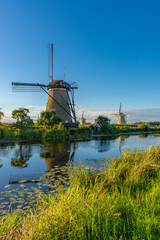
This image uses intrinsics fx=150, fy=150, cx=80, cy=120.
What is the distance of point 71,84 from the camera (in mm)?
27453

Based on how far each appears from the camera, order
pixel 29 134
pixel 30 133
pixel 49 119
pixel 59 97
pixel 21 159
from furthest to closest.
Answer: pixel 59 97 < pixel 49 119 < pixel 30 133 < pixel 29 134 < pixel 21 159

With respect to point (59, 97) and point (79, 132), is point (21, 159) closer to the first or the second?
point (79, 132)

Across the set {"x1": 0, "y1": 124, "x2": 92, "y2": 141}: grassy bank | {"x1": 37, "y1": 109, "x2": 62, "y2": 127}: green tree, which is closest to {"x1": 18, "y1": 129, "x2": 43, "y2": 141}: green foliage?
{"x1": 0, "y1": 124, "x2": 92, "y2": 141}: grassy bank

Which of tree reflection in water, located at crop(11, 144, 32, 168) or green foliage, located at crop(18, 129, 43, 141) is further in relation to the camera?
green foliage, located at crop(18, 129, 43, 141)

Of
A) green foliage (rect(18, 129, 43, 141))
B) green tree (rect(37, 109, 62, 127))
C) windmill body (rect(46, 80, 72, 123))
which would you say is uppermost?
windmill body (rect(46, 80, 72, 123))

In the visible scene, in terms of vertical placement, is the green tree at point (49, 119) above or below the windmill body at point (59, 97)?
below

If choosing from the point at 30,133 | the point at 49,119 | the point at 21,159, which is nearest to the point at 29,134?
the point at 30,133

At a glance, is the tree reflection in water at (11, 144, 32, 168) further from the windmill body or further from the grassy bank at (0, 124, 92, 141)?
the windmill body

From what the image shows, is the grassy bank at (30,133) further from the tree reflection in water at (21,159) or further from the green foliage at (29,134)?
the tree reflection in water at (21,159)

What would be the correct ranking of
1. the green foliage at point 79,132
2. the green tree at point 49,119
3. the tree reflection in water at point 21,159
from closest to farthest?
the tree reflection in water at point 21,159 → the green tree at point 49,119 → the green foliage at point 79,132

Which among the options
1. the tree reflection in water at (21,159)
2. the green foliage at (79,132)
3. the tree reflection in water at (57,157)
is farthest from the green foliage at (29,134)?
the tree reflection in water at (57,157)

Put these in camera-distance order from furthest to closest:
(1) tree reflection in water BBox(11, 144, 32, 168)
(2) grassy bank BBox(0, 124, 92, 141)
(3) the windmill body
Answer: (3) the windmill body → (2) grassy bank BBox(0, 124, 92, 141) → (1) tree reflection in water BBox(11, 144, 32, 168)

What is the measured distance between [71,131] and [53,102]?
6.11 metres

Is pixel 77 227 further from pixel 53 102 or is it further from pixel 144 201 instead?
pixel 53 102
